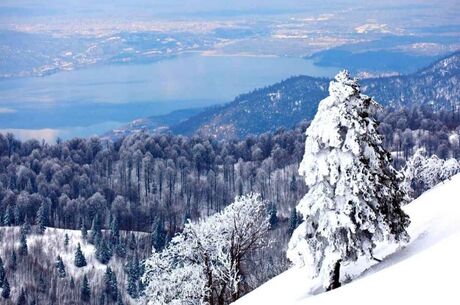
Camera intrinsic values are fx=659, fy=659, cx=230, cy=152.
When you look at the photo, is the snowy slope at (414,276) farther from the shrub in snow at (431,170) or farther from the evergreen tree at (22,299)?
the evergreen tree at (22,299)

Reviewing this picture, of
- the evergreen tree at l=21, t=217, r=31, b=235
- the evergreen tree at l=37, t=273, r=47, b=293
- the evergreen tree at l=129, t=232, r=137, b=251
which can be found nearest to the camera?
the evergreen tree at l=37, t=273, r=47, b=293

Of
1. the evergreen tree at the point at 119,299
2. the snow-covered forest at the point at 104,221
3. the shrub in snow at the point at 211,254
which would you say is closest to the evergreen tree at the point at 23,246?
the snow-covered forest at the point at 104,221

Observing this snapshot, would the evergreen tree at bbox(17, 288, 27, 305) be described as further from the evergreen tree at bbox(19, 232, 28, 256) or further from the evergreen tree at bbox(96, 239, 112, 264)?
the evergreen tree at bbox(96, 239, 112, 264)

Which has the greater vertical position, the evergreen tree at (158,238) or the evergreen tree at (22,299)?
the evergreen tree at (158,238)

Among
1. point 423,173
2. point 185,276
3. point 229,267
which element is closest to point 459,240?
point 229,267

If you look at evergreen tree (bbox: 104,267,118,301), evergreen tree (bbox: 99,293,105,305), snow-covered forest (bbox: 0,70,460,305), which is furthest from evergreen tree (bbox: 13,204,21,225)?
evergreen tree (bbox: 99,293,105,305)

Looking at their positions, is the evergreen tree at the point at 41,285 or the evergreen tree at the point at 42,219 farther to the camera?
the evergreen tree at the point at 42,219

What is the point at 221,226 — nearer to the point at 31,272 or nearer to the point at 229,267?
the point at 229,267
